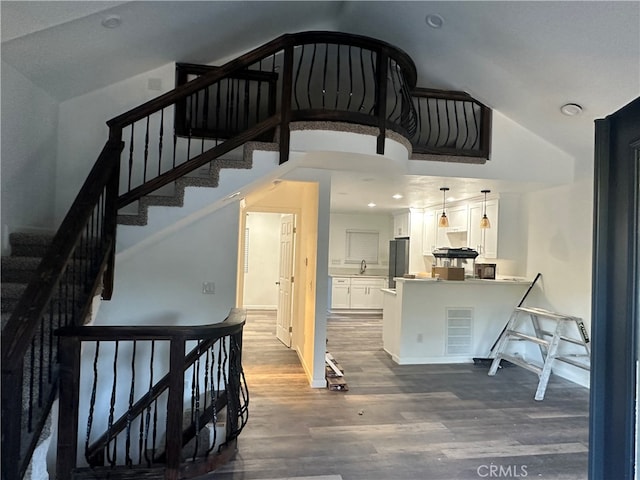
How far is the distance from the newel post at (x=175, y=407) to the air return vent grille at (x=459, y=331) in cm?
395

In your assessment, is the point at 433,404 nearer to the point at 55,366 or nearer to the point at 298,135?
the point at 298,135

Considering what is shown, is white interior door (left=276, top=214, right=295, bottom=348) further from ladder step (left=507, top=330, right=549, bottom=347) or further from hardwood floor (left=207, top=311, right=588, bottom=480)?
ladder step (left=507, top=330, right=549, bottom=347)

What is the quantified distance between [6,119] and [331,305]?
23.5 feet

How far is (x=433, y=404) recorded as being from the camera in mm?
3885

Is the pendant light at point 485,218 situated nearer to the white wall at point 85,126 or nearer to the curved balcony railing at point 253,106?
the curved balcony railing at point 253,106

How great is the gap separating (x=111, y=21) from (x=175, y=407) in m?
2.90

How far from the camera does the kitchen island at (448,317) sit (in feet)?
17.3

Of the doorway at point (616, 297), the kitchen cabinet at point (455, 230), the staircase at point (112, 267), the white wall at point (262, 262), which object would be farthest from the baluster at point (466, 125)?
the white wall at point (262, 262)

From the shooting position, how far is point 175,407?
2.39m

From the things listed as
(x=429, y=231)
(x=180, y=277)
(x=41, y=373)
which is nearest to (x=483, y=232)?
(x=429, y=231)

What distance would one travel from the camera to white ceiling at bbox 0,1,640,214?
110 inches

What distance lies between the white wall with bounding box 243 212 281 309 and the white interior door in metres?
3.09

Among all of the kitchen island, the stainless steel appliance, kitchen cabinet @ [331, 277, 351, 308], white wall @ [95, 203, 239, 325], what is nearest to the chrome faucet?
kitchen cabinet @ [331, 277, 351, 308]

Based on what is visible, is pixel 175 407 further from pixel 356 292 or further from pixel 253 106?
pixel 356 292
